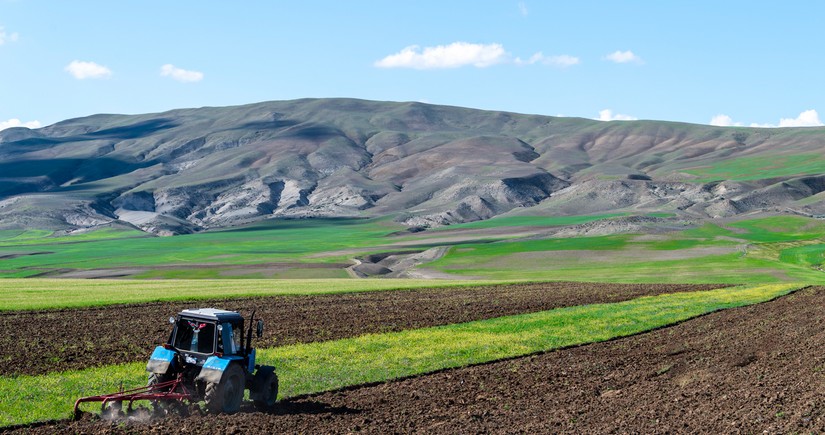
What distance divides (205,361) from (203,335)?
713 millimetres

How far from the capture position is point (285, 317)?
43688 millimetres

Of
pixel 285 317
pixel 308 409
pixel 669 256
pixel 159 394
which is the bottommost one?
pixel 669 256

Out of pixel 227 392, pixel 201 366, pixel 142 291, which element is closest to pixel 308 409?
pixel 227 392

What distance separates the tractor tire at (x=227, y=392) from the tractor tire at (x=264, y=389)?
0.61 metres

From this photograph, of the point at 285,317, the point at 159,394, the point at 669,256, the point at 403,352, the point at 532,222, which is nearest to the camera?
the point at 159,394

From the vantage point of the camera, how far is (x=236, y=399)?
21.0 meters

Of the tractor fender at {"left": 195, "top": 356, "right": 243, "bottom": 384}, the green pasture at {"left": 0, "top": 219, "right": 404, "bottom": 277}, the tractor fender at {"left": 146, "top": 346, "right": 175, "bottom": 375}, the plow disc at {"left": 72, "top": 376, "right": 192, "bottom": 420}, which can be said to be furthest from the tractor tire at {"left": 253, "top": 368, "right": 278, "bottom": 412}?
the green pasture at {"left": 0, "top": 219, "right": 404, "bottom": 277}

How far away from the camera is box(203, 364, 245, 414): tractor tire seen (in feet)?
65.8

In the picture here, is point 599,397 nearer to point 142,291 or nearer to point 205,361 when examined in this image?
point 205,361

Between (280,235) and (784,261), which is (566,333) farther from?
(280,235)

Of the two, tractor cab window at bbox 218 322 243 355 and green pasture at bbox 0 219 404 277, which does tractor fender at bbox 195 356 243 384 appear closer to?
tractor cab window at bbox 218 322 243 355

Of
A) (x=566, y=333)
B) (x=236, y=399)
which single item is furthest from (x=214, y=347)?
(x=566, y=333)

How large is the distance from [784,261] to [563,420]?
78185mm

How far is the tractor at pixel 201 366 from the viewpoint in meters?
20.1
